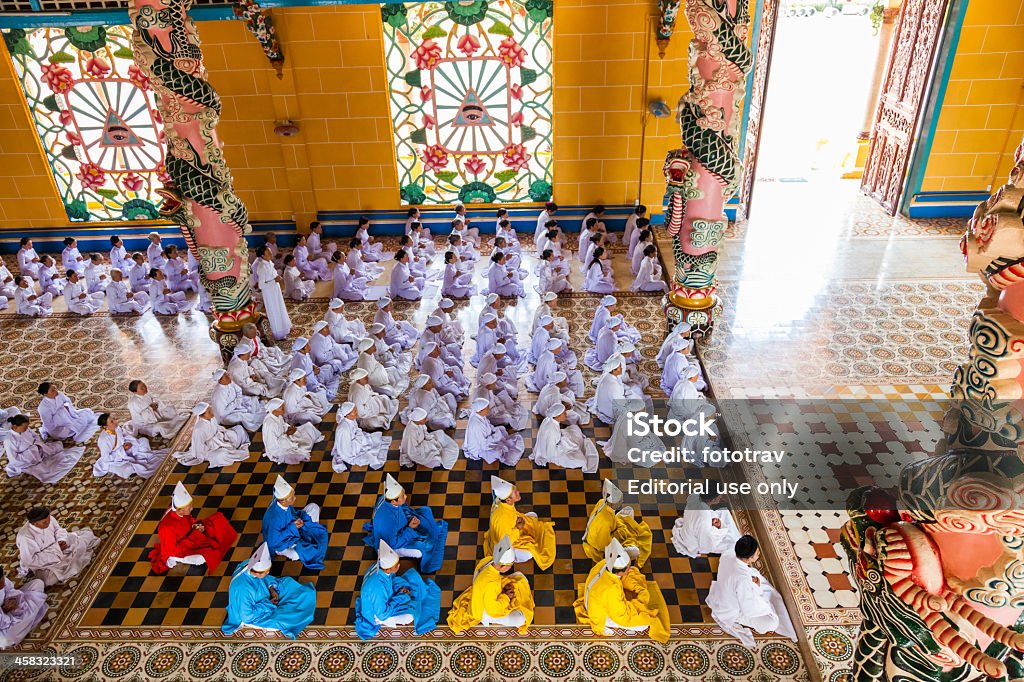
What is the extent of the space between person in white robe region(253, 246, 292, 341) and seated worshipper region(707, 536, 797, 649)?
7712mm

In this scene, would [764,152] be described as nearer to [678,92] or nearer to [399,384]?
[678,92]

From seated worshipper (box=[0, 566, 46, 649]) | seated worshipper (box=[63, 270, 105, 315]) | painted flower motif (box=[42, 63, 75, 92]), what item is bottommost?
seated worshipper (box=[0, 566, 46, 649])

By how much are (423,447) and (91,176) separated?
34.8 ft

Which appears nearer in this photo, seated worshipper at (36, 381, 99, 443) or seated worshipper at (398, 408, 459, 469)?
seated worshipper at (398, 408, 459, 469)

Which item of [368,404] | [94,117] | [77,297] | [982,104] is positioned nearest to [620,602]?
[368,404]

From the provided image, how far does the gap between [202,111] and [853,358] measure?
9.35m

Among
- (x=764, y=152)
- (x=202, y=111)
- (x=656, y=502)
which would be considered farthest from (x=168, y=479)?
(x=764, y=152)

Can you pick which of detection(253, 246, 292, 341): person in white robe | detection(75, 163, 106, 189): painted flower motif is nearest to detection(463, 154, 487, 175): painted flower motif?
detection(253, 246, 292, 341): person in white robe

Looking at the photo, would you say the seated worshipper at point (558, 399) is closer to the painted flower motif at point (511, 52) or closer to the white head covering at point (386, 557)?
the white head covering at point (386, 557)

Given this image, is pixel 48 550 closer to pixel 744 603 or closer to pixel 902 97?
pixel 744 603

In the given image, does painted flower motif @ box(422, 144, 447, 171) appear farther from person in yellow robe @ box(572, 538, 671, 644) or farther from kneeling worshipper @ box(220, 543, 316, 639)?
person in yellow robe @ box(572, 538, 671, 644)

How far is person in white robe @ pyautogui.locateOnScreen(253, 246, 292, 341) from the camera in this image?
35.5 ft

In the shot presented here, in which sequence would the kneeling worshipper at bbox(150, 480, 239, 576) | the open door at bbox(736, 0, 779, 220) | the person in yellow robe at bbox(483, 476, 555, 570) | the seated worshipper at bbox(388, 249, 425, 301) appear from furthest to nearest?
the open door at bbox(736, 0, 779, 220) < the seated worshipper at bbox(388, 249, 425, 301) < the kneeling worshipper at bbox(150, 480, 239, 576) < the person in yellow robe at bbox(483, 476, 555, 570)

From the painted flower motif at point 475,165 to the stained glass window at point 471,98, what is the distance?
0.02 m
